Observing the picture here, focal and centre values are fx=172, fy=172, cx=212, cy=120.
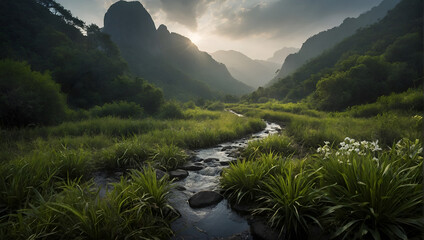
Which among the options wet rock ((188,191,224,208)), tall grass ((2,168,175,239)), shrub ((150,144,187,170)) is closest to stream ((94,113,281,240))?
wet rock ((188,191,224,208))

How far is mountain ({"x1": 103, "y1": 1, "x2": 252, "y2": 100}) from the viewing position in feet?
336

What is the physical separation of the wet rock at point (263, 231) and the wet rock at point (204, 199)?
4.09 feet

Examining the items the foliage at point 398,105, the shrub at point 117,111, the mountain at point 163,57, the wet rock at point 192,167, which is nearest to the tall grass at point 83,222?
the wet rock at point 192,167

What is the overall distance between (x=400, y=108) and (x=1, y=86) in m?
30.5

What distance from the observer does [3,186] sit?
349 centimetres

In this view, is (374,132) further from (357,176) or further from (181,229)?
(181,229)

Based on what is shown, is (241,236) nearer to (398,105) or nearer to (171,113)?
(398,105)

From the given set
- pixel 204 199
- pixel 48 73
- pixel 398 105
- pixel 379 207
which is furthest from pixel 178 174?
pixel 398 105

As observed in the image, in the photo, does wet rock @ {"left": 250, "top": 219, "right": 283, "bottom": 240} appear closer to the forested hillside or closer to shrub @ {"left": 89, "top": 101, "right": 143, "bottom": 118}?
shrub @ {"left": 89, "top": 101, "right": 143, "bottom": 118}

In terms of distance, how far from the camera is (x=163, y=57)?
14050cm

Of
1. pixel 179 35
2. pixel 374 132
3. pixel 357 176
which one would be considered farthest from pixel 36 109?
pixel 179 35

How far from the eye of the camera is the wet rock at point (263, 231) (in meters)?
3.02

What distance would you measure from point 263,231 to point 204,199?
1710 millimetres

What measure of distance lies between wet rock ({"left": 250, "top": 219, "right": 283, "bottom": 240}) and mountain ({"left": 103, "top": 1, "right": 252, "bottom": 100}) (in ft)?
284
